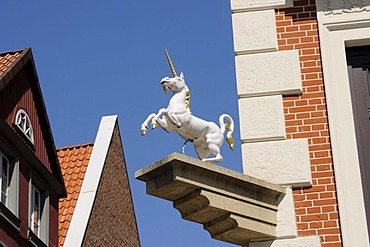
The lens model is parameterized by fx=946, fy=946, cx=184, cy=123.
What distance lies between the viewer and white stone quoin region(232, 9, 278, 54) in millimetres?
8375

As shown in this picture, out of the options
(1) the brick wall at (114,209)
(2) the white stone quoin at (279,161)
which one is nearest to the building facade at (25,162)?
(1) the brick wall at (114,209)

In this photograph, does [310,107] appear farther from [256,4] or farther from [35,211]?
[35,211]

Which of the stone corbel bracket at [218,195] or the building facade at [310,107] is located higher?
the building facade at [310,107]

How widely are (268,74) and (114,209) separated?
18.0 metres

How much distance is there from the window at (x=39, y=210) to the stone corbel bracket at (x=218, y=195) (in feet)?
42.1

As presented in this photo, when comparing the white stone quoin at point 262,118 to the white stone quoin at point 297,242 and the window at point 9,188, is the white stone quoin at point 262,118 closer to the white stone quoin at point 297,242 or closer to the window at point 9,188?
the white stone quoin at point 297,242

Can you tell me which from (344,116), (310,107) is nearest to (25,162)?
(310,107)

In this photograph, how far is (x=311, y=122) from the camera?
8.01 metres

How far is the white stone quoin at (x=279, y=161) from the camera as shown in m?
7.79

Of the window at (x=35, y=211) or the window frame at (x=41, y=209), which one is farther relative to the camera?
the window at (x=35, y=211)

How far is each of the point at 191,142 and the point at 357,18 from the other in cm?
186

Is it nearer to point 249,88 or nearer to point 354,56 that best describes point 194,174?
point 249,88

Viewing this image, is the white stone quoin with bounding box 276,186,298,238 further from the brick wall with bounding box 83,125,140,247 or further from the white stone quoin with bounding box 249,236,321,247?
the brick wall with bounding box 83,125,140,247

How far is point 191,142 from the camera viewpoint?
8.00m
